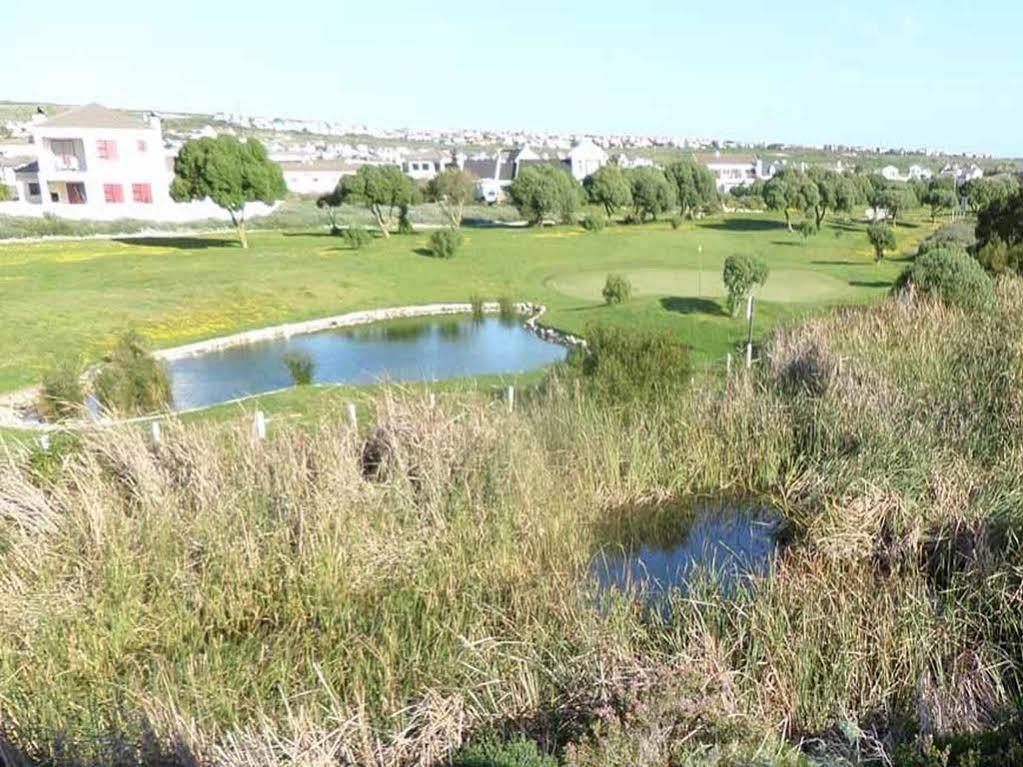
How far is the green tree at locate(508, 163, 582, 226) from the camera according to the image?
4016 centimetres

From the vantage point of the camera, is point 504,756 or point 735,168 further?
point 735,168

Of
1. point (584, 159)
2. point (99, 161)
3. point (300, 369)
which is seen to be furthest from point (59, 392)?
point (584, 159)

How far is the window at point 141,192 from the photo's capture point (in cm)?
3912

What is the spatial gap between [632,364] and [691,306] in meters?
11.3

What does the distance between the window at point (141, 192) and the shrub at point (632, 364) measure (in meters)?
37.2

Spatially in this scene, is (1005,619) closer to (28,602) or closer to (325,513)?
(325,513)

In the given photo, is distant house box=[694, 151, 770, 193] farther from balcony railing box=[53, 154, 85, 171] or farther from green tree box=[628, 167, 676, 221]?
balcony railing box=[53, 154, 85, 171]

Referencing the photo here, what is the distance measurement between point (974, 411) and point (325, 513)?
5.62 m

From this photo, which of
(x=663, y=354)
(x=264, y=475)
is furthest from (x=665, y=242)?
(x=264, y=475)

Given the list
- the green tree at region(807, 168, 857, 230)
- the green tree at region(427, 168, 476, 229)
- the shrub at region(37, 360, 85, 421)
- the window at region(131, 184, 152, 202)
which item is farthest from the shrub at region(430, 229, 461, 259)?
the green tree at region(807, 168, 857, 230)

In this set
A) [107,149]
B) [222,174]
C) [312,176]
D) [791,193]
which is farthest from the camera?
[312,176]

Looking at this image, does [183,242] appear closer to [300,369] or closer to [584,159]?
[300,369]

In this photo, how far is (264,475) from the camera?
555cm

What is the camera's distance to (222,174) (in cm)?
2962
